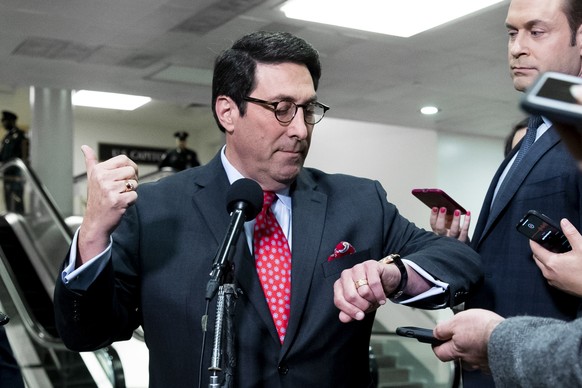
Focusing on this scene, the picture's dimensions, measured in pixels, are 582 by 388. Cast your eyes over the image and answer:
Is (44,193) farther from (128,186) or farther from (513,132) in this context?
(128,186)

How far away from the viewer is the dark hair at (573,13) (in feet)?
6.91

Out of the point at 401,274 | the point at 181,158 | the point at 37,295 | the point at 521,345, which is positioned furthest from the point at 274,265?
the point at 181,158

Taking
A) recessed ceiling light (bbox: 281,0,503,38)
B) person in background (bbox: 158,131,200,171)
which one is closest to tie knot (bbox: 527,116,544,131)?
recessed ceiling light (bbox: 281,0,503,38)

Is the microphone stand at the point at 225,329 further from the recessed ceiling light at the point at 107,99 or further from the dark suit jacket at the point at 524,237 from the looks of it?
the recessed ceiling light at the point at 107,99

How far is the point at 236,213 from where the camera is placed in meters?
1.83

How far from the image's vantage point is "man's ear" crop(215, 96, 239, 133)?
2.48m

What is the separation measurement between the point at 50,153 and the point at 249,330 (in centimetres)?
1076

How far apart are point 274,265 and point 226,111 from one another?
0.58 m

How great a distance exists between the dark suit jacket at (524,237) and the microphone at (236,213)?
79 centimetres

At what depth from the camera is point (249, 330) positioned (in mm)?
2141

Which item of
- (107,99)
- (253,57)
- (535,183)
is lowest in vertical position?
(535,183)

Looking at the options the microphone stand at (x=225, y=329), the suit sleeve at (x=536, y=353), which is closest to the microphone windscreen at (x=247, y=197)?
the microphone stand at (x=225, y=329)

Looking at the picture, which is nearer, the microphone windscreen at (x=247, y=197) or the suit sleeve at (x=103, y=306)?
the microphone windscreen at (x=247, y=197)

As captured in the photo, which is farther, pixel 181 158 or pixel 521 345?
pixel 181 158
